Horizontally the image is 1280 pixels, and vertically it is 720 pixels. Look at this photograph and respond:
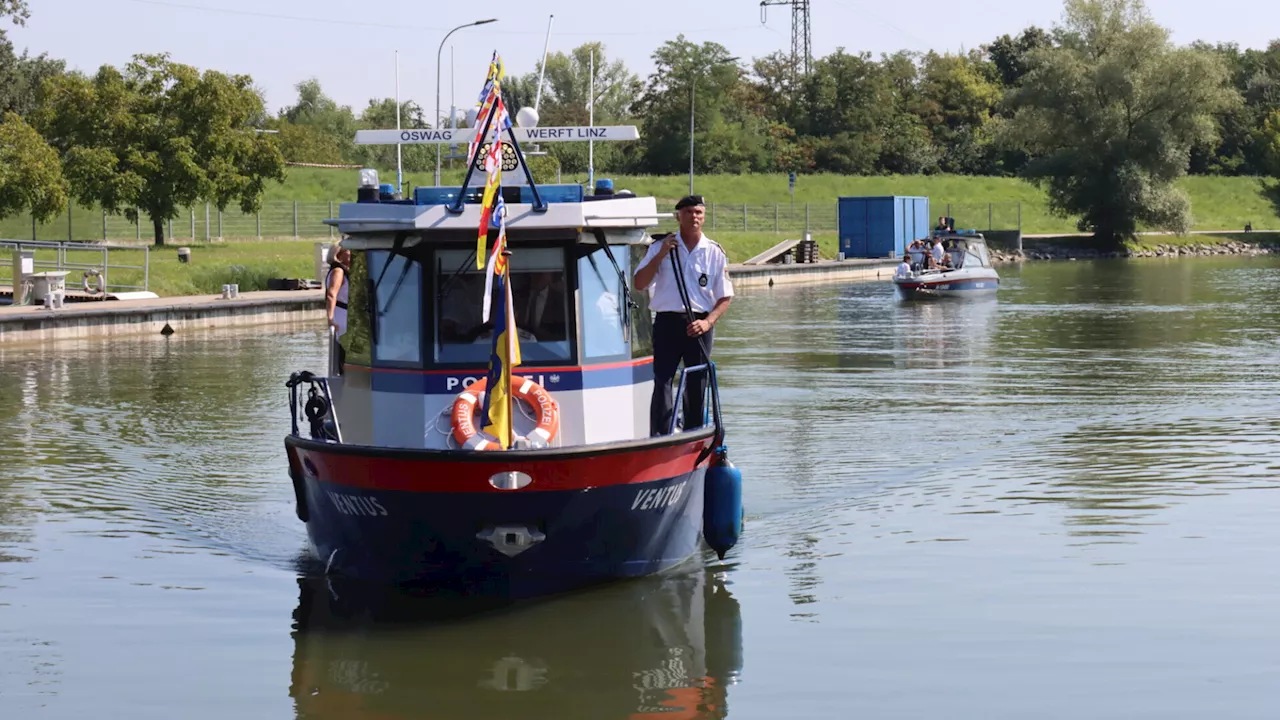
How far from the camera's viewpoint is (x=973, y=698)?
873cm

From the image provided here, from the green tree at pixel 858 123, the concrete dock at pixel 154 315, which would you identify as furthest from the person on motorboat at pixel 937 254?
the green tree at pixel 858 123

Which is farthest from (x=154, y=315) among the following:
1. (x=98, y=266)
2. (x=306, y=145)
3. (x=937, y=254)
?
(x=306, y=145)

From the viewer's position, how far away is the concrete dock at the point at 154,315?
32.0m

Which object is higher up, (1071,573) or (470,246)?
(470,246)

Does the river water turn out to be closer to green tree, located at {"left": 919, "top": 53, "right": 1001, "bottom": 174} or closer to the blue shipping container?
the blue shipping container

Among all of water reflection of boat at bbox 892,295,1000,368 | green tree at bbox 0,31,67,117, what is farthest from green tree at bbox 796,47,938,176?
water reflection of boat at bbox 892,295,1000,368

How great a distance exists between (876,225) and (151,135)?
99.8ft

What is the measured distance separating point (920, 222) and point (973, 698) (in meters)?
64.8

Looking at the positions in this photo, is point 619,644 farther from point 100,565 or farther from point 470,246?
point 100,565

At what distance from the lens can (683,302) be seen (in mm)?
11523

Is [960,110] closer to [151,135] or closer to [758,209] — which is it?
[758,209]

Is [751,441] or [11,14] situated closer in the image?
[751,441]

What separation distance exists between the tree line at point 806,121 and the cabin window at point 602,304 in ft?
106

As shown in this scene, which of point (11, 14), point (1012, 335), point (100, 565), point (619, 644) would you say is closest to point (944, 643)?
point (619, 644)
